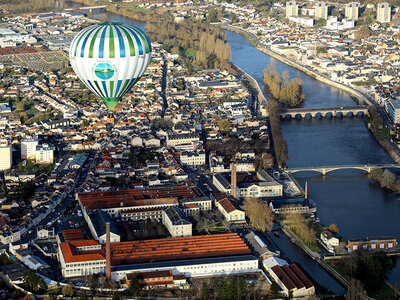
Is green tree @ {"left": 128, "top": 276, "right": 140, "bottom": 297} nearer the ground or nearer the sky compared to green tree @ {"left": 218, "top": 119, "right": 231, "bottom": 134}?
nearer the sky

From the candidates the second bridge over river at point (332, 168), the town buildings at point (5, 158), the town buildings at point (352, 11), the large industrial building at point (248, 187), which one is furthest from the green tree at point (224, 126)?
the town buildings at point (352, 11)

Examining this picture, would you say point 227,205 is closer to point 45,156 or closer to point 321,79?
point 45,156

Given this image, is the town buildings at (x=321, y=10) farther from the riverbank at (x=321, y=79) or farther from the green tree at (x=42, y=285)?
the green tree at (x=42, y=285)

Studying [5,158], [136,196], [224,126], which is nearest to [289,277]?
[136,196]

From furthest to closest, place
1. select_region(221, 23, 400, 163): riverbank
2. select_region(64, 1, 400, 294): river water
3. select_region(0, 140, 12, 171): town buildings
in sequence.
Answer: select_region(221, 23, 400, 163): riverbank, select_region(0, 140, 12, 171): town buildings, select_region(64, 1, 400, 294): river water

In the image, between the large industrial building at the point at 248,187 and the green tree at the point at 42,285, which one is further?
the large industrial building at the point at 248,187

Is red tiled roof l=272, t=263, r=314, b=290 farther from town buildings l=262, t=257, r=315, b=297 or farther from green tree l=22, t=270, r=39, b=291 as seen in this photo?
green tree l=22, t=270, r=39, b=291

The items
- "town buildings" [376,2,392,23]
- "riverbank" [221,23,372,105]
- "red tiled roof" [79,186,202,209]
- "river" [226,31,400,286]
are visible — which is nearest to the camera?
"river" [226,31,400,286]

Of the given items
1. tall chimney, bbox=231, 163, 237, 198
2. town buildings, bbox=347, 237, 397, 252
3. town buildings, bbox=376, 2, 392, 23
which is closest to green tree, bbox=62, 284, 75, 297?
town buildings, bbox=347, 237, 397, 252
